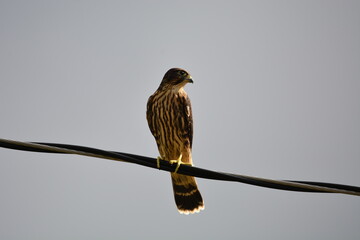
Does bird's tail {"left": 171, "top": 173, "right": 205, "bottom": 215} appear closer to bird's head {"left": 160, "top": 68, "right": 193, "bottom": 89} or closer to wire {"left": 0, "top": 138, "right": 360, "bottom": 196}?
bird's head {"left": 160, "top": 68, "right": 193, "bottom": 89}

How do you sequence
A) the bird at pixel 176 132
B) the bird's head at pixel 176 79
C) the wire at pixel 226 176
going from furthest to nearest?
the bird's head at pixel 176 79
the bird at pixel 176 132
the wire at pixel 226 176

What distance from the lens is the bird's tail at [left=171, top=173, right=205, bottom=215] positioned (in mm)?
5453

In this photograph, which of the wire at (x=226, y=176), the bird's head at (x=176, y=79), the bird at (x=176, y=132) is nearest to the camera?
the wire at (x=226, y=176)

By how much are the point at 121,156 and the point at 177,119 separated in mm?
2309

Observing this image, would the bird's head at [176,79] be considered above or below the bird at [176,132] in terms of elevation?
above

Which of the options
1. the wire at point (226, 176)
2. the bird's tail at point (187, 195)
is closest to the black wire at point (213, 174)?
the wire at point (226, 176)

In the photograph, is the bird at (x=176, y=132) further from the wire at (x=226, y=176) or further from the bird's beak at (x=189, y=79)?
the wire at (x=226, y=176)

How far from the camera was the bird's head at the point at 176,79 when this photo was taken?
566 centimetres

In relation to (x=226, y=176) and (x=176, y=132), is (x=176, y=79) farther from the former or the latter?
(x=226, y=176)

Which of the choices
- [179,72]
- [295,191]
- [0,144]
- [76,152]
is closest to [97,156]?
[76,152]

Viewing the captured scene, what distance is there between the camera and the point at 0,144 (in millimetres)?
2869

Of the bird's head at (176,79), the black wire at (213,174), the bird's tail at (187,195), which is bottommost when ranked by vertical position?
the bird's tail at (187,195)

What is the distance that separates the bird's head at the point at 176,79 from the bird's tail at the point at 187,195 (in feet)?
3.33

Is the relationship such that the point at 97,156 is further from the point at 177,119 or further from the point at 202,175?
the point at 177,119
